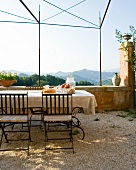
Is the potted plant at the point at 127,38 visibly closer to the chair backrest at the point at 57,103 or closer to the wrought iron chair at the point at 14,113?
the chair backrest at the point at 57,103

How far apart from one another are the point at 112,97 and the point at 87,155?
11.1 ft

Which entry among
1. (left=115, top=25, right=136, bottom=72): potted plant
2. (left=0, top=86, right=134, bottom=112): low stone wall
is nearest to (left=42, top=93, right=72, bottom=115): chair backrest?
(left=0, top=86, right=134, bottom=112): low stone wall

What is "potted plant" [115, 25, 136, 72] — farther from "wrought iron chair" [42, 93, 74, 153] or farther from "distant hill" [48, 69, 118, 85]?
"wrought iron chair" [42, 93, 74, 153]

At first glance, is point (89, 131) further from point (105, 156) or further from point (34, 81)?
point (34, 81)

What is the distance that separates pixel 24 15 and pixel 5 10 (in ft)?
1.58

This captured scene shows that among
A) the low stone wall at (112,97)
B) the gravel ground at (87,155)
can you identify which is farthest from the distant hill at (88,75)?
the gravel ground at (87,155)

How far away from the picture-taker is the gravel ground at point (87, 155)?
8.21ft

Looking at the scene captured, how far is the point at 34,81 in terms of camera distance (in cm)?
667

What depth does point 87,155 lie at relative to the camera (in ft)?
9.23

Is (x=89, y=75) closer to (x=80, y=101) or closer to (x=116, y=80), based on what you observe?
(x=116, y=80)

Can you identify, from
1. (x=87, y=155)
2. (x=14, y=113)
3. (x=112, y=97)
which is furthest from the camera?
(x=112, y=97)

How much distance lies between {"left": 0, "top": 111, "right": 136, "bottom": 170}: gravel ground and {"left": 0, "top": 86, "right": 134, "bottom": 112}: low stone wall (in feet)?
6.41

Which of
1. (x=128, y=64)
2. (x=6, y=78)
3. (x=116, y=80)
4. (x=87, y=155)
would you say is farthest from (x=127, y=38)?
(x=87, y=155)

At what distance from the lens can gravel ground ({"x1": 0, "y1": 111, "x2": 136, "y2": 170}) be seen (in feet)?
8.21
